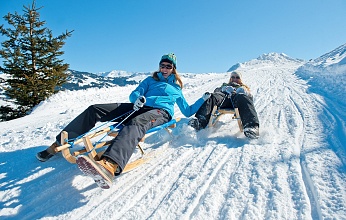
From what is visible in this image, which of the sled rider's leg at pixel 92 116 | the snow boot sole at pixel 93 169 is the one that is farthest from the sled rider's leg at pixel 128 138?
the sled rider's leg at pixel 92 116

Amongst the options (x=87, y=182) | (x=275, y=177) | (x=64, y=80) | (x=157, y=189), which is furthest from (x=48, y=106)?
(x=275, y=177)

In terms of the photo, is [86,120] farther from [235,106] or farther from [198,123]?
[235,106]

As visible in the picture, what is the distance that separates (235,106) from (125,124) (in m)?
2.24

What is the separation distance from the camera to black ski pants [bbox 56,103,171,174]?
7.61 ft

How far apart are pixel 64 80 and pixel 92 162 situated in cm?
1210

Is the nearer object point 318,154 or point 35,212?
point 35,212

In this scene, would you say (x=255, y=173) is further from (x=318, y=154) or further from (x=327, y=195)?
(x=318, y=154)

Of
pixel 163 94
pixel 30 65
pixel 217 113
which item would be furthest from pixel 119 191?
pixel 30 65

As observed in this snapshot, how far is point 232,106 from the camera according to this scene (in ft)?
15.3

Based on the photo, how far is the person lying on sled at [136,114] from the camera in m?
2.30

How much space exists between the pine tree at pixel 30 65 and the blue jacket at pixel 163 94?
957 cm

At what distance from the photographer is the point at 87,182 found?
8.54ft

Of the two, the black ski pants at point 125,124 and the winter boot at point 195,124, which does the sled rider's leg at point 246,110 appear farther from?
the black ski pants at point 125,124

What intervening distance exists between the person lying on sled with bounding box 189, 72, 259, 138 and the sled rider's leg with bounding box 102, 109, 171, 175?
1.16 meters
